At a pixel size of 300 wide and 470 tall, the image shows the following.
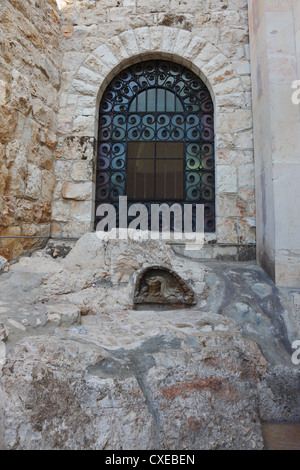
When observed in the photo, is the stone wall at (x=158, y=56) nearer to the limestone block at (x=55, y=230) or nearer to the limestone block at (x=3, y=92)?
the limestone block at (x=55, y=230)

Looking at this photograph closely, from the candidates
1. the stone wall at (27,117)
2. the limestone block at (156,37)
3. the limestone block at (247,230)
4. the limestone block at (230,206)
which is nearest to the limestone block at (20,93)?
the stone wall at (27,117)

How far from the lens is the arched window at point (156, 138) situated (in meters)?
3.63

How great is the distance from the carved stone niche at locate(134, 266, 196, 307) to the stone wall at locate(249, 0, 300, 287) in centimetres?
81

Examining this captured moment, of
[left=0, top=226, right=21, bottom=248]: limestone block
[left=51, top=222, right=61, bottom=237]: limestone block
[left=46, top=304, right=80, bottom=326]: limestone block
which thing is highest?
[left=51, top=222, right=61, bottom=237]: limestone block

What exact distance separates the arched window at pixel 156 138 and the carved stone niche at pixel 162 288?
1.35 metres

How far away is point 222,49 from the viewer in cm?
359

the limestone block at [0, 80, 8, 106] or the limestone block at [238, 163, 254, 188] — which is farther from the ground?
the limestone block at [0, 80, 8, 106]

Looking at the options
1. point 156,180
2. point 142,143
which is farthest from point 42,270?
point 142,143

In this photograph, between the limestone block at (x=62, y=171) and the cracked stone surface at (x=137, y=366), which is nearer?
the cracked stone surface at (x=137, y=366)

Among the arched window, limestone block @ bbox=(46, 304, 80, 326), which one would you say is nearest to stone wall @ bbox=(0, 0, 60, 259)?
the arched window

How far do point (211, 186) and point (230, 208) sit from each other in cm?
42

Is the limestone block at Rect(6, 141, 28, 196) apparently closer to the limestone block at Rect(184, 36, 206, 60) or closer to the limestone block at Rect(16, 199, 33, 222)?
the limestone block at Rect(16, 199, 33, 222)

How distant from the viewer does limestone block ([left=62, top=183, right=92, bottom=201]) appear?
3.48 meters
